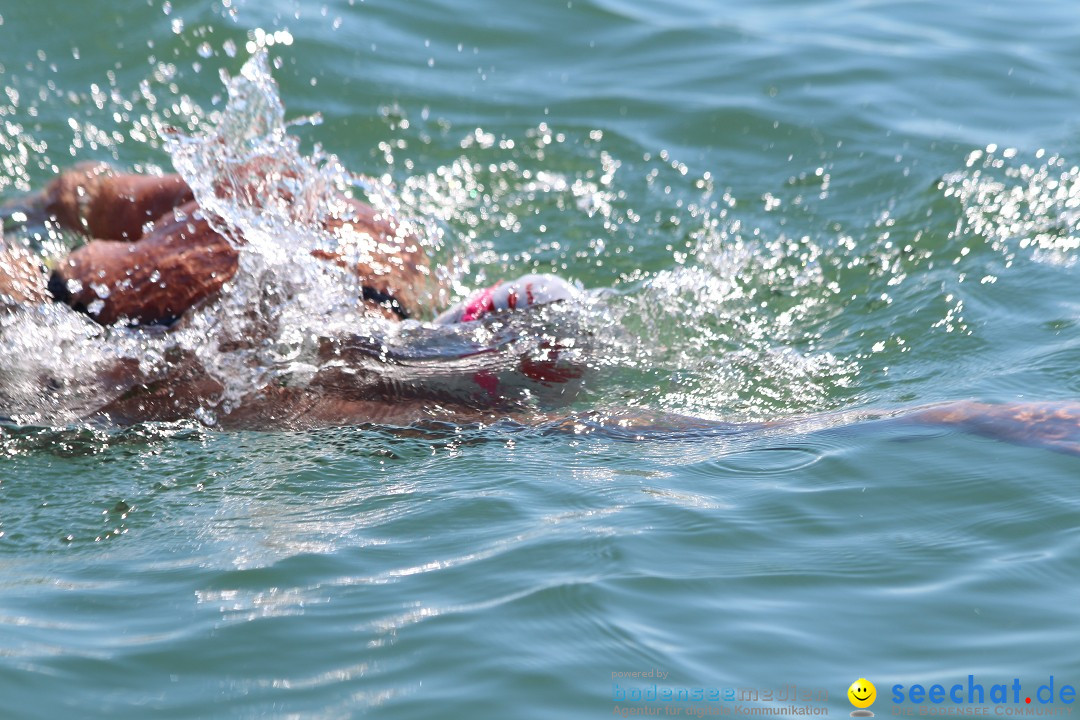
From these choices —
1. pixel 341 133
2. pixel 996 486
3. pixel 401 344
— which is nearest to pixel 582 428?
pixel 401 344

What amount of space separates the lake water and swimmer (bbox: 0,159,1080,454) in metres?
0.10

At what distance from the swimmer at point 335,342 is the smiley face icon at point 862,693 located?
1.35 m

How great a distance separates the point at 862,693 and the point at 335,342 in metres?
2.29

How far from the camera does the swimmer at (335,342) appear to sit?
13.1ft

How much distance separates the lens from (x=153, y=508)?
3650 mm

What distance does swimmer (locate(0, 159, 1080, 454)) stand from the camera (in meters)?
4.01

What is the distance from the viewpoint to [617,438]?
4.06 m

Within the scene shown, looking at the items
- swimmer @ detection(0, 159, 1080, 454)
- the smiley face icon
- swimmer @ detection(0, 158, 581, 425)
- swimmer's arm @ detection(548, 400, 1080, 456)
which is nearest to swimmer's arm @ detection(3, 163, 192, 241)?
swimmer @ detection(0, 158, 581, 425)

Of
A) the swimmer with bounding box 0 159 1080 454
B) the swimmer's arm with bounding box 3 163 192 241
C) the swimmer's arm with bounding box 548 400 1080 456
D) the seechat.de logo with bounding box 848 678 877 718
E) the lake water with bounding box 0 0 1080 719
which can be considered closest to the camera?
the seechat.de logo with bounding box 848 678 877 718

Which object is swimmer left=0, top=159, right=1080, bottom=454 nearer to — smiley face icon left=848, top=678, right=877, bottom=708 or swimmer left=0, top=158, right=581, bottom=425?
swimmer left=0, top=158, right=581, bottom=425

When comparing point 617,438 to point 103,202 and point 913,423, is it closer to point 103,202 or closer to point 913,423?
point 913,423

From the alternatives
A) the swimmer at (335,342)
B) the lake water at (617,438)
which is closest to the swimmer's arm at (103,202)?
the swimmer at (335,342)

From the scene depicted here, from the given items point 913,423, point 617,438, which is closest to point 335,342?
point 617,438

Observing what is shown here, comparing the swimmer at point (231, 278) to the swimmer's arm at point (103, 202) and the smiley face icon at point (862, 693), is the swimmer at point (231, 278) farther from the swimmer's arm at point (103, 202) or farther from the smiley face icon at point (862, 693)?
the smiley face icon at point (862, 693)
